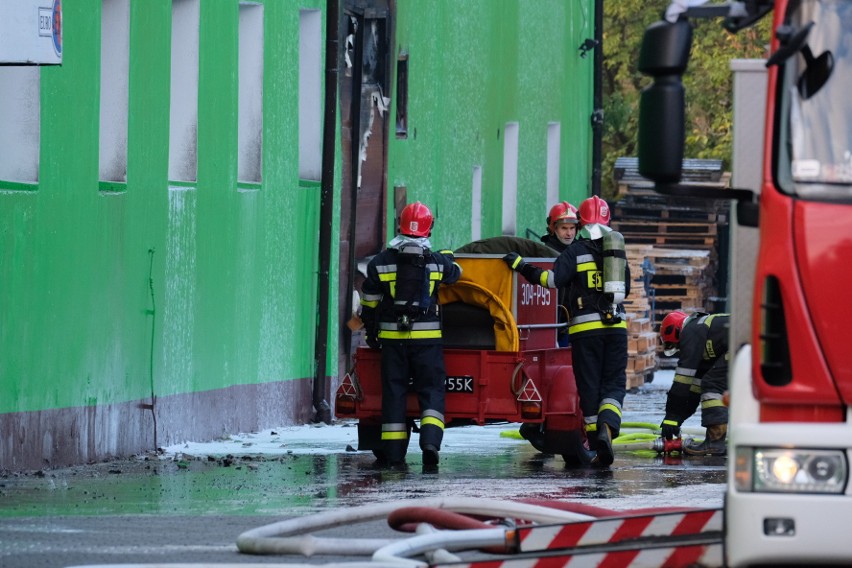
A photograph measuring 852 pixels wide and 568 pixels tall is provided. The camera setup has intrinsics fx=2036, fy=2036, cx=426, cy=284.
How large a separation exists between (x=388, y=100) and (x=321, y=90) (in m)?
2.15

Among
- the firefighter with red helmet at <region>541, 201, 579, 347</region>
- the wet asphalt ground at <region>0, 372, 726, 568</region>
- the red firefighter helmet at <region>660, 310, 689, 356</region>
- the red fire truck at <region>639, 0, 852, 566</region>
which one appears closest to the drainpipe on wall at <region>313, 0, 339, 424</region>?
the wet asphalt ground at <region>0, 372, 726, 568</region>

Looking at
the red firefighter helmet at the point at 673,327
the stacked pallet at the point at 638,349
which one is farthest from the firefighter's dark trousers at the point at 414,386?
the stacked pallet at the point at 638,349

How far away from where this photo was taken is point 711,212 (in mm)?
36219

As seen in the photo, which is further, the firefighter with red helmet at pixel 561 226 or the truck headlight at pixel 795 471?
the firefighter with red helmet at pixel 561 226

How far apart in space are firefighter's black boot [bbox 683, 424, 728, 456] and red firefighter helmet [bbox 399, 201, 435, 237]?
10.9ft

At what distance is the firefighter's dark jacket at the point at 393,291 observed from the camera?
1539 centimetres

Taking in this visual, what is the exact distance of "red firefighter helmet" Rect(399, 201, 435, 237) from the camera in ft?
50.5

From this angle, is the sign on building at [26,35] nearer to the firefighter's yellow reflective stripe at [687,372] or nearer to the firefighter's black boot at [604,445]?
the firefighter's black boot at [604,445]

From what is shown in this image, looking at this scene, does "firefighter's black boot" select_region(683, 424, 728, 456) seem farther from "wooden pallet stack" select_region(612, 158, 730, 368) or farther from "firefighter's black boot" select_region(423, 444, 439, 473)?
"wooden pallet stack" select_region(612, 158, 730, 368)

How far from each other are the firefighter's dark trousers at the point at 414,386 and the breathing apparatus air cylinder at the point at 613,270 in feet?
4.52

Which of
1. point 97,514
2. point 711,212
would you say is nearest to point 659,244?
point 711,212

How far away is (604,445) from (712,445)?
1.81m

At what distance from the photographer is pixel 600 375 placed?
51.9 ft

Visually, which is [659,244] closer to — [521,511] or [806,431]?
[521,511]
